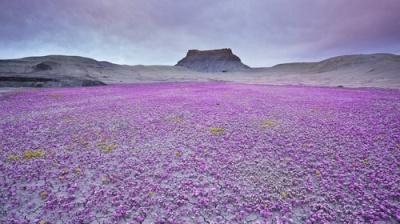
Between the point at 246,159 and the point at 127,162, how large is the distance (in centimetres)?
488

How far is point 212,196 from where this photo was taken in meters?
5.79

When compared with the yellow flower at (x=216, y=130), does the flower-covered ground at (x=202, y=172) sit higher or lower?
lower

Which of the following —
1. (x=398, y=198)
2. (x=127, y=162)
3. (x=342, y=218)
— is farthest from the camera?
(x=127, y=162)

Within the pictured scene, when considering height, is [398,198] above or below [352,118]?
below

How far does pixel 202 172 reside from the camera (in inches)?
283

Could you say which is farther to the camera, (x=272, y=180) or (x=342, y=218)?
(x=272, y=180)

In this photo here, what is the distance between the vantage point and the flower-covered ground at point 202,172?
5.17 metres

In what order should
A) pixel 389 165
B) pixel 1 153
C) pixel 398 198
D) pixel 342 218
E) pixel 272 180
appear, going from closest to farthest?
pixel 342 218 < pixel 398 198 < pixel 272 180 < pixel 389 165 < pixel 1 153

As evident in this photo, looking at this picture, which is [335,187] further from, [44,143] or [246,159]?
[44,143]

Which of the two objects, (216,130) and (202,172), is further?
(216,130)

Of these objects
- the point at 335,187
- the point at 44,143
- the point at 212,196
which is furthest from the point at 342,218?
the point at 44,143

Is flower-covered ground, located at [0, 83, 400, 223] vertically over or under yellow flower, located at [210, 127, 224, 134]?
under

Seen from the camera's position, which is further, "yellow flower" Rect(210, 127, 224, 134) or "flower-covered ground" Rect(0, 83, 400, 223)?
"yellow flower" Rect(210, 127, 224, 134)

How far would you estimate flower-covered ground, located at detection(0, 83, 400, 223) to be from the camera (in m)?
5.17
